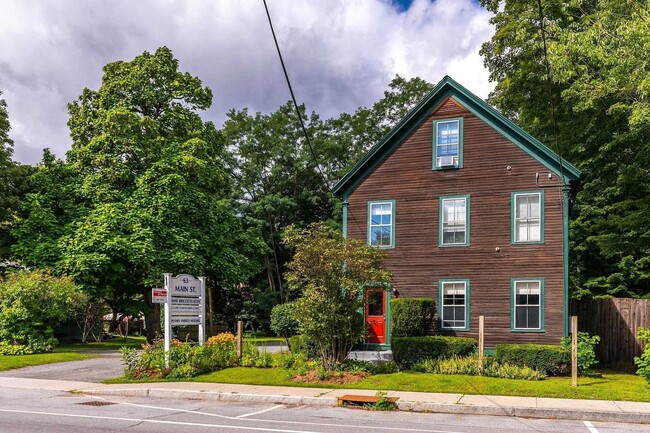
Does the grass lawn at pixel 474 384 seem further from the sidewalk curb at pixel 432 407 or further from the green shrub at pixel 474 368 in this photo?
the sidewalk curb at pixel 432 407

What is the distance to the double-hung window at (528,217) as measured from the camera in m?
20.4

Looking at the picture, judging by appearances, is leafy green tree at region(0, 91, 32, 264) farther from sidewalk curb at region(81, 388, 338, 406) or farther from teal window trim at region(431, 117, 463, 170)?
teal window trim at region(431, 117, 463, 170)

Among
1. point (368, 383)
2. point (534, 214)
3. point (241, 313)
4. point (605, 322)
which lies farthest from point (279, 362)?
point (241, 313)

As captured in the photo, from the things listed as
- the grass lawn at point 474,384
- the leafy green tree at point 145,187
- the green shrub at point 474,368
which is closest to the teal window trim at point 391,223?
the green shrub at point 474,368

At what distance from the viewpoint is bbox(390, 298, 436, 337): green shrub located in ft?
65.9

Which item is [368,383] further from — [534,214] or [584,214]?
[584,214]

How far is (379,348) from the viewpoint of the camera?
72.2ft

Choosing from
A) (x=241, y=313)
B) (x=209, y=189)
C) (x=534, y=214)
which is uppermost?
(x=209, y=189)

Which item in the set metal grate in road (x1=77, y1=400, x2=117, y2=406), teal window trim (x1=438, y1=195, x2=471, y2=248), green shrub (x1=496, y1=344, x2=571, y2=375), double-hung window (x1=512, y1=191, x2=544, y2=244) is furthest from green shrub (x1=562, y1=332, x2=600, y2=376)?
metal grate in road (x1=77, y1=400, x2=117, y2=406)

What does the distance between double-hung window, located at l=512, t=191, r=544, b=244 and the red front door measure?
522 cm

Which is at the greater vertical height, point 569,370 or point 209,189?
point 209,189

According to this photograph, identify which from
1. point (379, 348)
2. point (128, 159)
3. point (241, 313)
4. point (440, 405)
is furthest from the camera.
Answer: point (241, 313)

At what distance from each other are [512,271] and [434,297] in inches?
111

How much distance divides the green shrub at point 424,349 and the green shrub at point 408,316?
3.91ft
